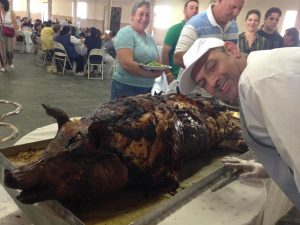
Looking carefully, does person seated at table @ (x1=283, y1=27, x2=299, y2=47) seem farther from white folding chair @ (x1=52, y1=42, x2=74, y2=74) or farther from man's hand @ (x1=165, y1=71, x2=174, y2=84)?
white folding chair @ (x1=52, y1=42, x2=74, y2=74)

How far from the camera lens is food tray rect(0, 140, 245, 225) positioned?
890 mm

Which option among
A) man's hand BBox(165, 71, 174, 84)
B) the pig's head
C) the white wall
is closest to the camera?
the pig's head

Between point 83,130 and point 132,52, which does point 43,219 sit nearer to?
point 83,130

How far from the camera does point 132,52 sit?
192 centimetres

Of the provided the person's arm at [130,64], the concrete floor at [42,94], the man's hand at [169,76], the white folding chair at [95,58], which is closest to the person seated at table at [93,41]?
the white folding chair at [95,58]

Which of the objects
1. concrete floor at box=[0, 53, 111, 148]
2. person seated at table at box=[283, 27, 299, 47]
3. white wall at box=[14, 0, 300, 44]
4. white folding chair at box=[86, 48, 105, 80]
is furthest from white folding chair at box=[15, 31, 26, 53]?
person seated at table at box=[283, 27, 299, 47]

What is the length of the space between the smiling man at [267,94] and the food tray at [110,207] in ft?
1.08

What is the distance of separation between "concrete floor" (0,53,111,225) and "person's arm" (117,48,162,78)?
1291 millimetres

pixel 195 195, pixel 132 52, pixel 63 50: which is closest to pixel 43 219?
pixel 195 195

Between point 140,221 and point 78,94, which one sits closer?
point 140,221

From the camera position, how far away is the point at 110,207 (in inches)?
40.3

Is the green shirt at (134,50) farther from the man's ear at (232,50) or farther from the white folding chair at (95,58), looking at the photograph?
the white folding chair at (95,58)

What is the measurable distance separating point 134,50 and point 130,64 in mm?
139

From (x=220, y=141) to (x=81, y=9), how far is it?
15.5 m
